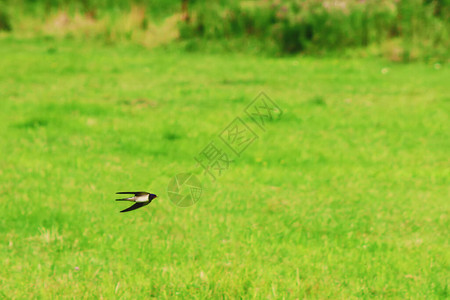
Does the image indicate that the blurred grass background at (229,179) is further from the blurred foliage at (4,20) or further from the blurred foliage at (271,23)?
the blurred foliage at (4,20)

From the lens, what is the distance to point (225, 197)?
5.22 m

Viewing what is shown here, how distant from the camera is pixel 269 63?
587 inches

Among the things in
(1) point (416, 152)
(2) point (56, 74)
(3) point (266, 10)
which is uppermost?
(3) point (266, 10)

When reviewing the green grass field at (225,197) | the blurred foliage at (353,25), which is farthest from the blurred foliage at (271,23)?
the green grass field at (225,197)

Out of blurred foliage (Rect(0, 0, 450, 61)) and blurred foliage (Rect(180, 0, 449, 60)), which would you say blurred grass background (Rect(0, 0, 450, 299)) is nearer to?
blurred foliage (Rect(180, 0, 449, 60))

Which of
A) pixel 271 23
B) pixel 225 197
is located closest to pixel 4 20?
pixel 271 23

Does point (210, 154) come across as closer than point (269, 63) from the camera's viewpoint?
Yes

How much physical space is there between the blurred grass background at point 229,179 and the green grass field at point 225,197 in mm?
21

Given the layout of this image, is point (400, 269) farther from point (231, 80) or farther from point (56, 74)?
point (56, 74)

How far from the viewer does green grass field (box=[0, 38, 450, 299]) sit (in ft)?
12.1

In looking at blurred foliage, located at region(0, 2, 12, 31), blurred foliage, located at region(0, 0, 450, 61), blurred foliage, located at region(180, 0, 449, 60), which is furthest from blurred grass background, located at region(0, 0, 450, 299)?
blurred foliage, located at region(0, 2, 12, 31)

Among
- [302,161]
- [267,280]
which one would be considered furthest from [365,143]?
[267,280]

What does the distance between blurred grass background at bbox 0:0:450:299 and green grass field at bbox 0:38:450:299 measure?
0.02m

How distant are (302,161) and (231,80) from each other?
6099 millimetres
